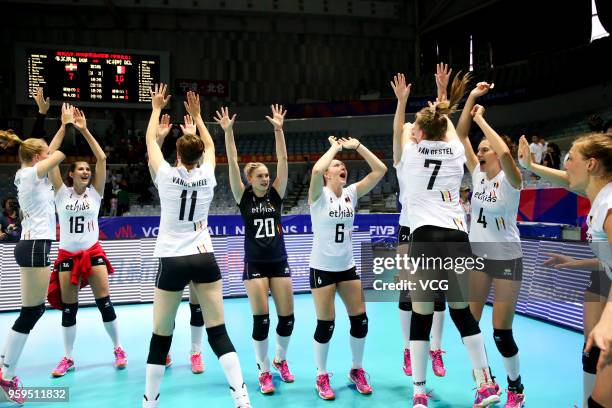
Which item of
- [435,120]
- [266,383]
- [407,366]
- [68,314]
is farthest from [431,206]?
[68,314]

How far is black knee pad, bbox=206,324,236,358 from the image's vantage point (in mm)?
3689

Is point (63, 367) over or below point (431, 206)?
below

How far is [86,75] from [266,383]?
54.5ft

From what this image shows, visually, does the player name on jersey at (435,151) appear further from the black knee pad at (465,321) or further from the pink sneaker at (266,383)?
the pink sneaker at (266,383)

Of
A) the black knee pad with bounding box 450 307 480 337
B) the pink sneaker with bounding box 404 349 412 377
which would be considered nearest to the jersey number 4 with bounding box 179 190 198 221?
the black knee pad with bounding box 450 307 480 337

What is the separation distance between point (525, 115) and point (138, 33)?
1650 centimetres

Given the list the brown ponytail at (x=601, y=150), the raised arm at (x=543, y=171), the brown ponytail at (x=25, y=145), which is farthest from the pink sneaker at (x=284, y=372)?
the brown ponytail at (x=601, y=150)

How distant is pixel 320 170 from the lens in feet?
14.8

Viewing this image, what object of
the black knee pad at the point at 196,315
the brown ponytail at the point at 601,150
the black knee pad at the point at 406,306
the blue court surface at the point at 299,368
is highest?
the brown ponytail at the point at 601,150

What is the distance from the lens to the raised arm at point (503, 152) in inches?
152

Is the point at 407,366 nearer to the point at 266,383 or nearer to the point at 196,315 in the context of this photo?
the point at 266,383

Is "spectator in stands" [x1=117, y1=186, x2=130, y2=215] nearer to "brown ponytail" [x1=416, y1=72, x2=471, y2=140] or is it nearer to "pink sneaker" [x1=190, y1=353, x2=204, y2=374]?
"pink sneaker" [x1=190, y1=353, x2=204, y2=374]

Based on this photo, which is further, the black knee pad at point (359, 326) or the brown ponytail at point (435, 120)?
the black knee pad at point (359, 326)

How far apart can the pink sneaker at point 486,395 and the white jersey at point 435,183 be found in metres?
1.36
